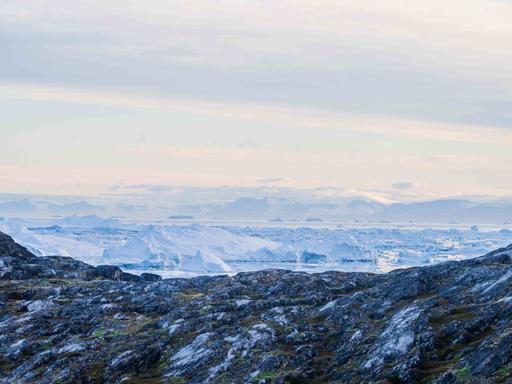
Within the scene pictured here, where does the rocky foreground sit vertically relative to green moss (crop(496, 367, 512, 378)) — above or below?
below

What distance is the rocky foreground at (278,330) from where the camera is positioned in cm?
4656

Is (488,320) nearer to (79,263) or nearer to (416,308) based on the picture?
(416,308)

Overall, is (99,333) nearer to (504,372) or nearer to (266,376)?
(266,376)

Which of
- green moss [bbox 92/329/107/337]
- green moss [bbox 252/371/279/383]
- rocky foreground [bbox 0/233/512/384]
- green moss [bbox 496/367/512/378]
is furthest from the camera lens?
green moss [bbox 92/329/107/337]

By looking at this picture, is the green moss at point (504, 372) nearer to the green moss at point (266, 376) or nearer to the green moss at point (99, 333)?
the green moss at point (266, 376)

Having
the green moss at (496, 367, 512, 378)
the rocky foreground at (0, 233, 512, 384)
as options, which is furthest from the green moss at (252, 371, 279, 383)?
the green moss at (496, 367, 512, 378)

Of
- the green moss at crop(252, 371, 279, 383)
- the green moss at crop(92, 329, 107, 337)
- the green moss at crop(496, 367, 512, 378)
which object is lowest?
the green moss at crop(92, 329, 107, 337)

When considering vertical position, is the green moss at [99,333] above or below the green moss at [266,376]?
below

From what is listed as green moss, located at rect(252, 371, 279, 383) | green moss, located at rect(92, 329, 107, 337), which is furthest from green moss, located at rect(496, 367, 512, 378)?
green moss, located at rect(92, 329, 107, 337)

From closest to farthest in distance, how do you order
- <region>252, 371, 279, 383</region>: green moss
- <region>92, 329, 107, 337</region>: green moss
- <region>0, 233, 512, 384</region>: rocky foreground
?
<region>0, 233, 512, 384</region>: rocky foreground
<region>252, 371, 279, 383</region>: green moss
<region>92, 329, 107, 337</region>: green moss

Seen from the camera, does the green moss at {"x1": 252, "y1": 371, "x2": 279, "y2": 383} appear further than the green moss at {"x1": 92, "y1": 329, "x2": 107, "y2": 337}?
No

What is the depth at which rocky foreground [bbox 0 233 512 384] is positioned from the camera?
153 ft

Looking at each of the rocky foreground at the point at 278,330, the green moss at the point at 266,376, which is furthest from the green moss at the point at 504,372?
the green moss at the point at 266,376

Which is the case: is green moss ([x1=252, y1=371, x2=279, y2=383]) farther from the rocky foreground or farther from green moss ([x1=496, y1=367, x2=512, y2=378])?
green moss ([x1=496, y1=367, x2=512, y2=378])
